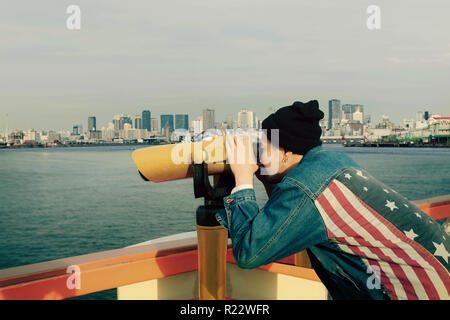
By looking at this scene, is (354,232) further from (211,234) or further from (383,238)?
(211,234)

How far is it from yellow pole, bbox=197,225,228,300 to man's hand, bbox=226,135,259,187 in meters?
0.30

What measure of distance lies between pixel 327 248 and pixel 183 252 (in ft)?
2.59

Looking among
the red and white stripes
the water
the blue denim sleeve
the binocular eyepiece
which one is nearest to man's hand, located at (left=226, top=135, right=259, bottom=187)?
the binocular eyepiece

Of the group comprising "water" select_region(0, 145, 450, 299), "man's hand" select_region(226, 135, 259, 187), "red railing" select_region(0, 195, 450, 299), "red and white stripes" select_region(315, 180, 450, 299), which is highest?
"man's hand" select_region(226, 135, 259, 187)

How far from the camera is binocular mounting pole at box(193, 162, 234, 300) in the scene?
1.39 m

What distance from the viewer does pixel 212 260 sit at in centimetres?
145

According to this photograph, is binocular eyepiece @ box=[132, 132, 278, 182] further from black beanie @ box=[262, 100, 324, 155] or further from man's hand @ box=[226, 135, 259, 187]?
black beanie @ box=[262, 100, 324, 155]

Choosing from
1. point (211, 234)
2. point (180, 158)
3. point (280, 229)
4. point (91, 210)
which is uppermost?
point (180, 158)

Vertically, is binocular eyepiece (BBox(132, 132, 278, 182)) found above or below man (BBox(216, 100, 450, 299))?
above

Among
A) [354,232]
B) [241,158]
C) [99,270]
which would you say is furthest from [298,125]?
[99,270]

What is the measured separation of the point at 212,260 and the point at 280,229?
1.75ft

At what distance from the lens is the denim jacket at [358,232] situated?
986 millimetres
